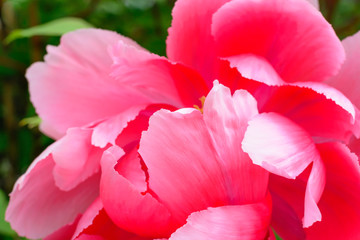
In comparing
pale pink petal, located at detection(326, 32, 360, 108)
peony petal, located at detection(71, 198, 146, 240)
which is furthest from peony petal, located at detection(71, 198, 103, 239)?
pale pink petal, located at detection(326, 32, 360, 108)

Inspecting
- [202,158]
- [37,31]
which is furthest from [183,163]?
[37,31]

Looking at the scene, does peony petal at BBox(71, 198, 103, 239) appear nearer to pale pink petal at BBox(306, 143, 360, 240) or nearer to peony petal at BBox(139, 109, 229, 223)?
peony petal at BBox(139, 109, 229, 223)

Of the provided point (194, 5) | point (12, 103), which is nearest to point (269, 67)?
point (194, 5)

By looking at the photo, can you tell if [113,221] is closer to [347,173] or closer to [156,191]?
[156,191]

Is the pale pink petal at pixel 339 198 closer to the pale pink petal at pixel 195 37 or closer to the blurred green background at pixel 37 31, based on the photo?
the pale pink petal at pixel 195 37

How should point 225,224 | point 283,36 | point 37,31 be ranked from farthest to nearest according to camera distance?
point 37,31 → point 283,36 → point 225,224

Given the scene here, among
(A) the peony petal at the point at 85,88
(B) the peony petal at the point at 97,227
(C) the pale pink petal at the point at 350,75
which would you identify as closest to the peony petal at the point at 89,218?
(B) the peony petal at the point at 97,227

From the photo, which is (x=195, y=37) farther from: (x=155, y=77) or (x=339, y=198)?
(x=339, y=198)
